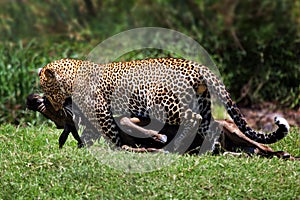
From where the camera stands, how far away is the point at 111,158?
7.07m

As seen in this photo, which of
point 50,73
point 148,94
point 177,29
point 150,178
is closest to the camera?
point 150,178

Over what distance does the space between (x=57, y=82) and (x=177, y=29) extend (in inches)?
253

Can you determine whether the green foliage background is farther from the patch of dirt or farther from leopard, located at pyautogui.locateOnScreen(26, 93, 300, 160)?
leopard, located at pyautogui.locateOnScreen(26, 93, 300, 160)

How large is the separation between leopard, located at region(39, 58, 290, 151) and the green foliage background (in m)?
2.47

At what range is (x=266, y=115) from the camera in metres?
11.6

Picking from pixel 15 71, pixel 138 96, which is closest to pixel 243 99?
pixel 15 71

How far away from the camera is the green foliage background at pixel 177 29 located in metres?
11.5

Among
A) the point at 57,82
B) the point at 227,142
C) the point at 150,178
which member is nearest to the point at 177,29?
the point at 227,142

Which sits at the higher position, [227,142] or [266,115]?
[227,142]

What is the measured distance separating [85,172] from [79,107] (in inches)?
42.0

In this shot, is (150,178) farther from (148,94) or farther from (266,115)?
(266,115)

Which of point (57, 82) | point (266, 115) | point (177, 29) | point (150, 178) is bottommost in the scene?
point (266, 115)

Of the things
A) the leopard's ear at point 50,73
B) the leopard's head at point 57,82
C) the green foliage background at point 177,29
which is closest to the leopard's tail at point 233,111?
the leopard's head at point 57,82

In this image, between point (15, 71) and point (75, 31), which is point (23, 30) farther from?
point (15, 71)
